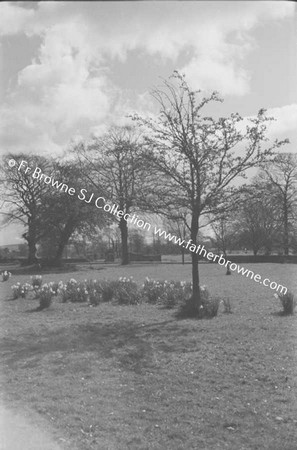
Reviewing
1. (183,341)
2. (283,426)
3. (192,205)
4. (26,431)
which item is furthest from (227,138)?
(26,431)

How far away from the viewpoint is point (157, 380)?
5.53 metres

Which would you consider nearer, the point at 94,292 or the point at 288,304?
the point at 288,304

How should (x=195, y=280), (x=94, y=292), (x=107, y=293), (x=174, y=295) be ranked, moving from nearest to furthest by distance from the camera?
(x=195, y=280) → (x=174, y=295) → (x=94, y=292) → (x=107, y=293)

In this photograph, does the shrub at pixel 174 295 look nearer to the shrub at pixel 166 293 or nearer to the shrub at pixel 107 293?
the shrub at pixel 166 293

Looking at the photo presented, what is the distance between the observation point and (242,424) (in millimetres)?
4238

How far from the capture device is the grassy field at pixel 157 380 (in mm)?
4031

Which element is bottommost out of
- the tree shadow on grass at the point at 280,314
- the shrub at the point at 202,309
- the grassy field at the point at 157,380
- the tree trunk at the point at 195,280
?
the grassy field at the point at 157,380

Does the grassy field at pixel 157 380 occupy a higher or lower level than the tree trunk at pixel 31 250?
lower

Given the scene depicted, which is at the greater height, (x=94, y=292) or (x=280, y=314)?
(x=94, y=292)

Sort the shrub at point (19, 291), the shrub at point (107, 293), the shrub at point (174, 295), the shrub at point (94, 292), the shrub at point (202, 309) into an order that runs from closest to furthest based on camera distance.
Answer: the shrub at point (202, 309), the shrub at point (174, 295), the shrub at point (94, 292), the shrub at point (107, 293), the shrub at point (19, 291)

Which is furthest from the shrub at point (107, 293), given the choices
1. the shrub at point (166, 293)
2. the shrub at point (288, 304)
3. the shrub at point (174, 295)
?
the shrub at point (288, 304)

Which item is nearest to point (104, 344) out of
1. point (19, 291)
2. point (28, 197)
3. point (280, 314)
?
point (280, 314)

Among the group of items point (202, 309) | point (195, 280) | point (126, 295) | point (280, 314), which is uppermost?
point (195, 280)

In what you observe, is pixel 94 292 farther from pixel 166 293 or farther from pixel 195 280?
pixel 195 280
